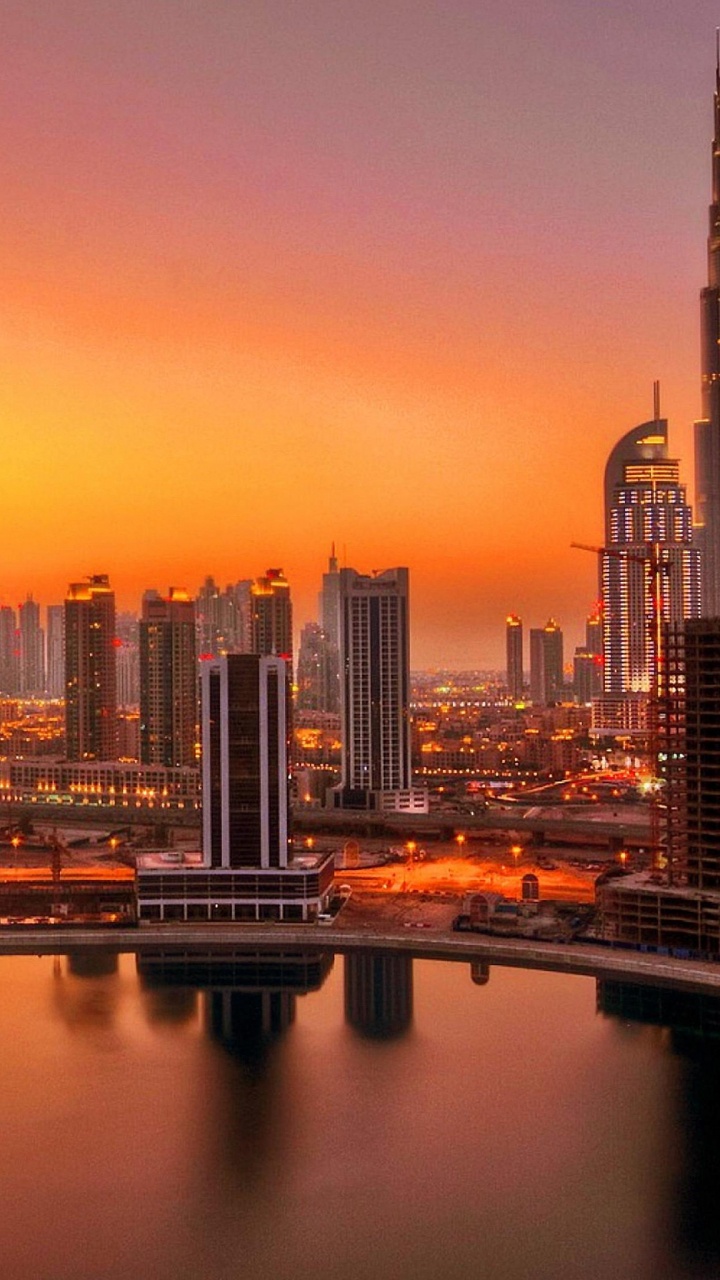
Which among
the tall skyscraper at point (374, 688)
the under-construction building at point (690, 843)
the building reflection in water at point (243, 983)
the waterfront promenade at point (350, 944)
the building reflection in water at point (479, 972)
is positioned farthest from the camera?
the tall skyscraper at point (374, 688)

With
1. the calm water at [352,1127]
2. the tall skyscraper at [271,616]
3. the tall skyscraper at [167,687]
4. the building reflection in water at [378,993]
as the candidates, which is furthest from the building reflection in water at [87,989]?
the tall skyscraper at [271,616]

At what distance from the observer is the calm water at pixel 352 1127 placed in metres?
8.34

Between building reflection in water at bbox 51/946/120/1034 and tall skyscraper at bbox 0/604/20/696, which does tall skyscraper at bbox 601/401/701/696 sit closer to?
tall skyscraper at bbox 0/604/20/696

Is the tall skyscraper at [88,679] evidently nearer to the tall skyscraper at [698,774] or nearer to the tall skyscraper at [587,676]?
the tall skyscraper at [698,774]

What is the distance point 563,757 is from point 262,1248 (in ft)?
94.9

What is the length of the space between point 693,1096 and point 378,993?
3709 millimetres

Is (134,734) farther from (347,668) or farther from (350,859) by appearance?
(350,859)

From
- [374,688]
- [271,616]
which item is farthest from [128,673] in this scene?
[374,688]

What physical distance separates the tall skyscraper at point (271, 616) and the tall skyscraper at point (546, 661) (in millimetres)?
26925

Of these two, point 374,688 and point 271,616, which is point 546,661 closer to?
point 271,616

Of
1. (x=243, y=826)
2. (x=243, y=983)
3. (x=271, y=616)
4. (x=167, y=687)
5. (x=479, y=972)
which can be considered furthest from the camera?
(x=271, y=616)

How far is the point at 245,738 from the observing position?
17062 millimetres

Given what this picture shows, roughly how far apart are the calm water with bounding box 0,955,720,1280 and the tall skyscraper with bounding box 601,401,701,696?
3628 cm

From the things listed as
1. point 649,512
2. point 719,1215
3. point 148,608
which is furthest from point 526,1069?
point 649,512
